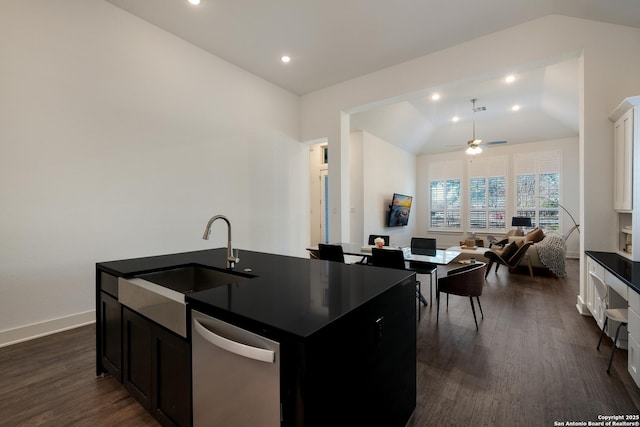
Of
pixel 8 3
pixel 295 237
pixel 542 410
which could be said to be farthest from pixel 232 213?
pixel 542 410

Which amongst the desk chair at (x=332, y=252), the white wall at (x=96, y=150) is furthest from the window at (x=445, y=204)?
the white wall at (x=96, y=150)

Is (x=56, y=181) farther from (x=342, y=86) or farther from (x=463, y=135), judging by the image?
(x=463, y=135)

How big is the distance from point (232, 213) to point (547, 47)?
4.95 m

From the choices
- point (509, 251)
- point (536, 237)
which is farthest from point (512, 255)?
point (536, 237)

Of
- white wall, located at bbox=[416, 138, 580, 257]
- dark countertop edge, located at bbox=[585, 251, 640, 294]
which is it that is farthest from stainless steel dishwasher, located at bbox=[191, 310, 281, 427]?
white wall, located at bbox=[416, 138, 580, 257]

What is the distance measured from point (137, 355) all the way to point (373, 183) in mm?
6387

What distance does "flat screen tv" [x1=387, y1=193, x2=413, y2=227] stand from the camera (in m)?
7.86

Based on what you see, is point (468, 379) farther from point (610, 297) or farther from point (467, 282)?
point (610, 297)

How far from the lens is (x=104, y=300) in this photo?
1.99 metres

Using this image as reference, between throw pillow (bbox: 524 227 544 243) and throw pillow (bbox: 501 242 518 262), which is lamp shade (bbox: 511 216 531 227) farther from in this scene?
throw pillow (bbox: 501 242 518 262)

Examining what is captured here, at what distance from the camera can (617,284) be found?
232 cm

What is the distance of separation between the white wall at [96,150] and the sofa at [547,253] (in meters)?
5.74

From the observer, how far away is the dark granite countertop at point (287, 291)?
1039 mm

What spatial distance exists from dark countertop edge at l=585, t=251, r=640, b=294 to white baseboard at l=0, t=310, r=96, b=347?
16.4 ft
